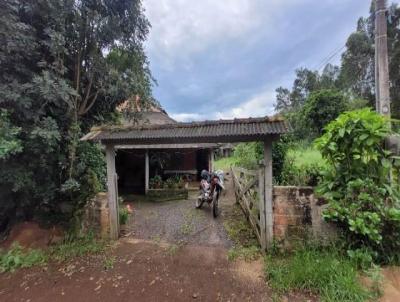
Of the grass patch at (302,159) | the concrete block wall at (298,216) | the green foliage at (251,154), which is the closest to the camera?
the concrete block wall at (298,216)

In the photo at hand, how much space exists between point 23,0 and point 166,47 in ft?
15.9

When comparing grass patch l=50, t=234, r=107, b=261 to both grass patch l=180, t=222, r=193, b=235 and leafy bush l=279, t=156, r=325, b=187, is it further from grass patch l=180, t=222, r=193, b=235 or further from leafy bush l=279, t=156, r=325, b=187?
leafy bush l=279, t=156, r=325, b=187

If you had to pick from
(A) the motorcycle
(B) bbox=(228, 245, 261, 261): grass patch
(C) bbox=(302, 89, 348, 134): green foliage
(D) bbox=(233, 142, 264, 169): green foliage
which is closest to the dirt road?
(B) bbox=(228, 245, 261, 261): grass patch

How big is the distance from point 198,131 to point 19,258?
12.6 ft

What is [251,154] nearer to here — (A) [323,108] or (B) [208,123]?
(B) [208,123]

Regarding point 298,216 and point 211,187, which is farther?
point 211,187

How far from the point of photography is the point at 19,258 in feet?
12.7

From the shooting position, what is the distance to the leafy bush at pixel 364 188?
2.97 meters

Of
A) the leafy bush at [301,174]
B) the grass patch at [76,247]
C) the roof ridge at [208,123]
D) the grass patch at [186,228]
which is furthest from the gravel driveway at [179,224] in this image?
the roof ridge at [208,123]

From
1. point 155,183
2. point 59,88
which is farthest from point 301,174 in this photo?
point 155,183

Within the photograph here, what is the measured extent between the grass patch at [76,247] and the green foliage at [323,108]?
11226mm

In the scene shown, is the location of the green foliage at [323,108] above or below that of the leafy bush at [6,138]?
above

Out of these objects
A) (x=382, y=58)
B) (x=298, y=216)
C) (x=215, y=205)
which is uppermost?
(x=382, y=58)

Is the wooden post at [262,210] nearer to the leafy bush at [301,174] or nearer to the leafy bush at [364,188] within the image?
the leafy bush at [364,188]
